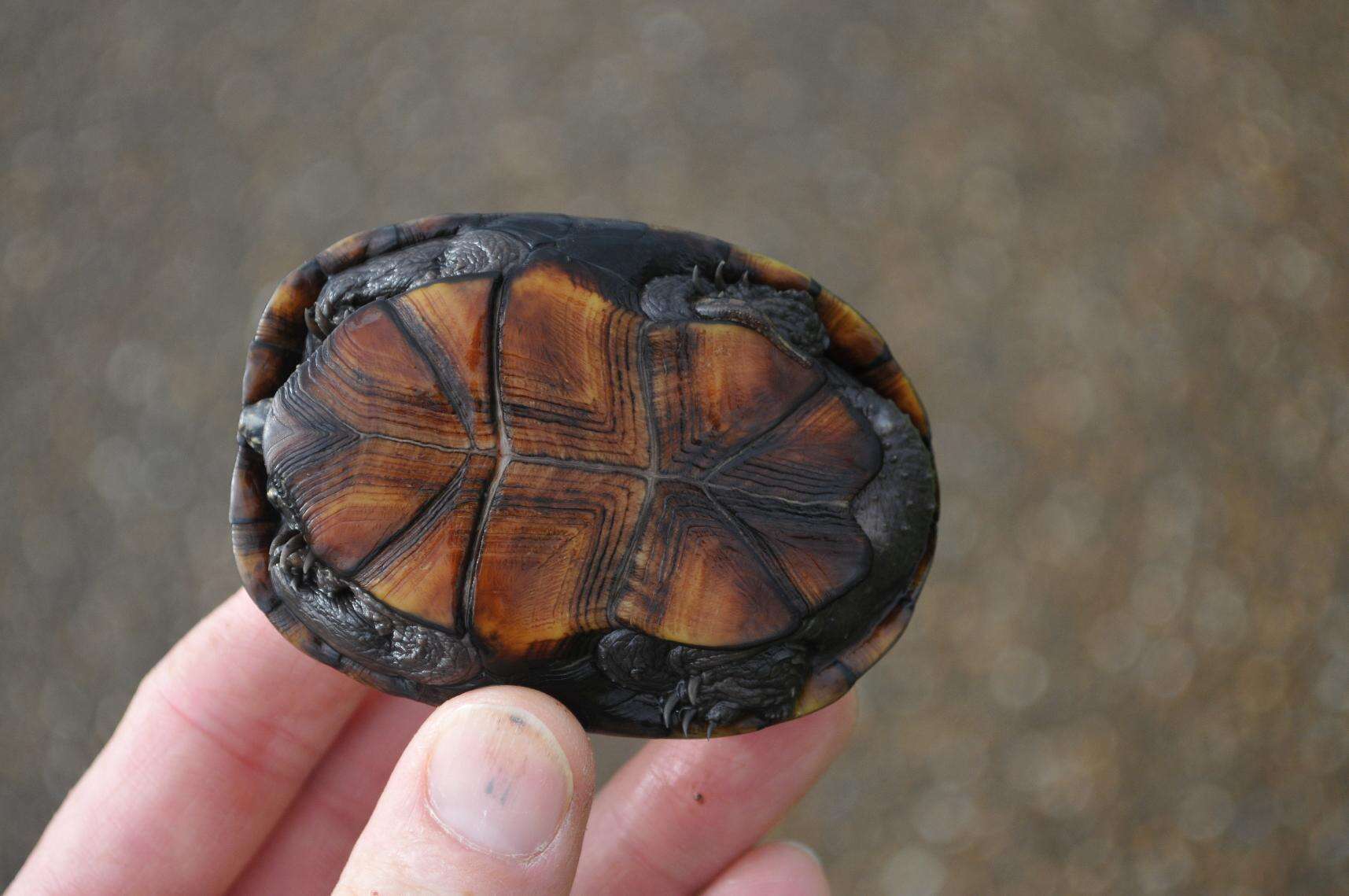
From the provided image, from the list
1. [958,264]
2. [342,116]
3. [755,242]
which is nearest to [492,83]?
[342,116]

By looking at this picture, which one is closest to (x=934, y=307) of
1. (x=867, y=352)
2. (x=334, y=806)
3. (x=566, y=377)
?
(x=867, y=352)

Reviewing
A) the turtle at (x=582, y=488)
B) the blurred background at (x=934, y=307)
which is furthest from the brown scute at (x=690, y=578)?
the blurred background at (x=934, y=307)

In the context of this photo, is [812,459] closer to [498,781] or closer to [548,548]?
[548,548]

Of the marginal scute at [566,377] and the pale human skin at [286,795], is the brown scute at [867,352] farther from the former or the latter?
the pale human skin at [286,795]

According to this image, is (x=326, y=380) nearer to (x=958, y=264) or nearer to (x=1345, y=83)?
(x=958, y=264)

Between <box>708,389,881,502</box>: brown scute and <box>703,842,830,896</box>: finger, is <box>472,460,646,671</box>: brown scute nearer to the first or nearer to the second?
<box>708,389,881,502</box>: brown scute

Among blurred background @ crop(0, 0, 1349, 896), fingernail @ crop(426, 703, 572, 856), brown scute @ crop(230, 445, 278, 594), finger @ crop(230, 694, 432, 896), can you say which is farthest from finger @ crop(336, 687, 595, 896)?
blurred background @ crop(0, 0, 1349, 896)

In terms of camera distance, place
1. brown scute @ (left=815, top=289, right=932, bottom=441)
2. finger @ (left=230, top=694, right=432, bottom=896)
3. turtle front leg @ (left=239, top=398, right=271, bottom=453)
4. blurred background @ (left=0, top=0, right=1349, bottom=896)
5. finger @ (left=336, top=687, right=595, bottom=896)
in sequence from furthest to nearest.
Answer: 1. blurred background @ (left=0, top=0, right=1349, bottom=896)
2. finger @ (left=230, top=694, right=432, bottom=896)
3. brown scute @ (left=815, top=289, right=932, bottom=441)
4. turtle front leg @ (left=239, top=398, right=271, bottom=453)
5. finger @ (left=336, top=687, right=595, bottom=896)
